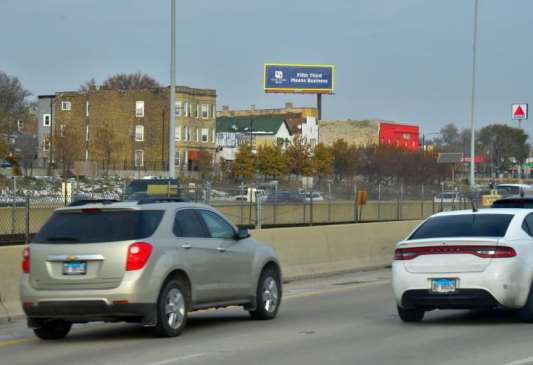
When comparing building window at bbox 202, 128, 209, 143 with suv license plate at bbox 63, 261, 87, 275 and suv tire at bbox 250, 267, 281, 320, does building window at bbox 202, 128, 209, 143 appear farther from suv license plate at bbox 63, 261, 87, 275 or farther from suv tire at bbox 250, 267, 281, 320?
suv license plate at bbox 63, 261, 87, 275

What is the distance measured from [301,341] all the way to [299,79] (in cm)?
9653

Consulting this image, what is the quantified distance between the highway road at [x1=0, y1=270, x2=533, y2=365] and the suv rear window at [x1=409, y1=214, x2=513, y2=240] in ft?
4.11

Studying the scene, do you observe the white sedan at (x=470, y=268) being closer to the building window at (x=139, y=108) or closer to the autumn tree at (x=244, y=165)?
the autumn tree at (x=244, y=165)

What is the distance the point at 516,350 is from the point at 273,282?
4667 millimetres

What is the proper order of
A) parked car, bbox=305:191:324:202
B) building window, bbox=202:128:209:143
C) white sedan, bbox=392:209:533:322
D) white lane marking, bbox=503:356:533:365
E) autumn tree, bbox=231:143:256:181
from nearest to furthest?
white lane marking, bbox=503:356:533:365
white sedan, bbox=392:209:533:322
parked car, bbox=305:191:324:202
autumn tree, bbox=231:143:256:181
building window, bbox=202:128:209:143

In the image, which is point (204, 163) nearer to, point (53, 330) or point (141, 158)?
point (141, 158)

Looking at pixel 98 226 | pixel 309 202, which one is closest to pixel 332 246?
pixel 98 226

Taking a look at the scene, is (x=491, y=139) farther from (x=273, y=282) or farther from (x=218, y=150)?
(x=273, y=282)

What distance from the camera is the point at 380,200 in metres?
43.3

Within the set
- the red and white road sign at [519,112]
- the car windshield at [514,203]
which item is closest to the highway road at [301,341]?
the car windshield at [514,203]

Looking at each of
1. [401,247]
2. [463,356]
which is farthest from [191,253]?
[463,356]

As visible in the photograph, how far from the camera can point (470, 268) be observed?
44.5ft

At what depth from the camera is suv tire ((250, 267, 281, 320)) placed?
14984mm

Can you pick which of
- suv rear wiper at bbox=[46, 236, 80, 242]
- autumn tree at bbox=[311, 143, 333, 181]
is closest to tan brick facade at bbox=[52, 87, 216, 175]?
autumn tree at bbox=[311, 143, 333, 181]
